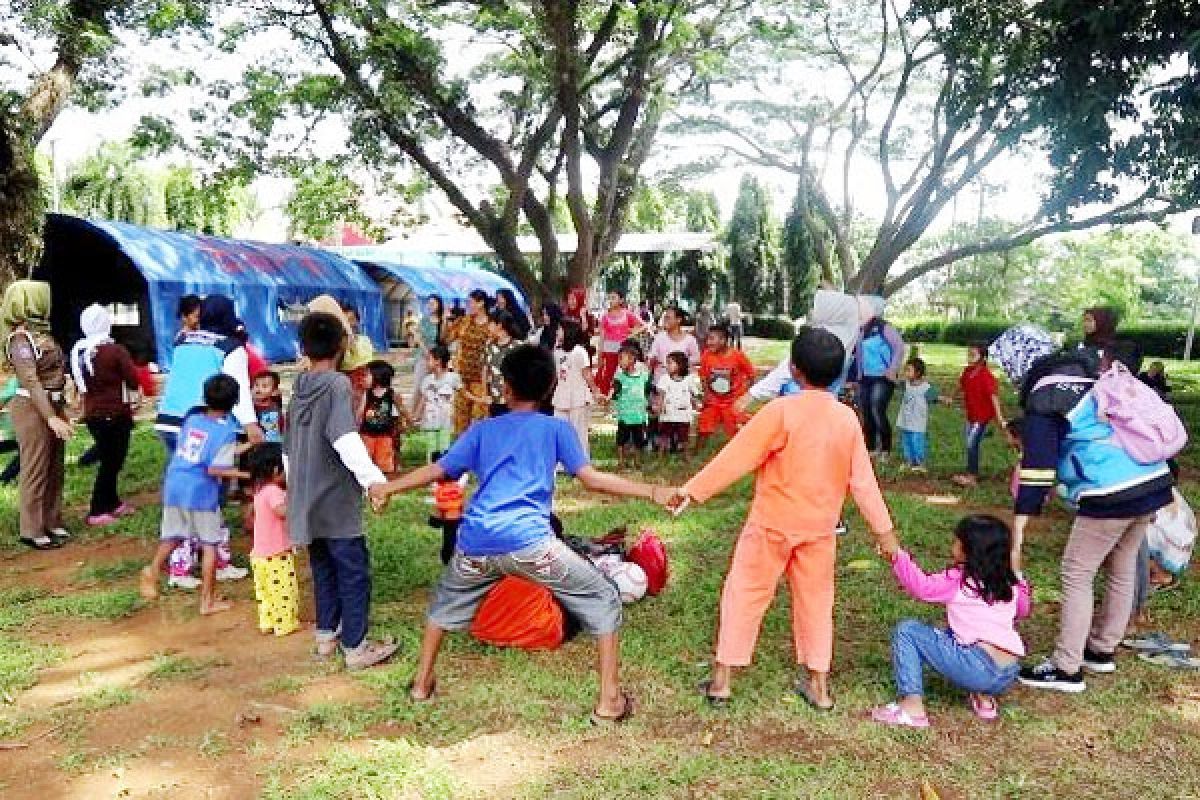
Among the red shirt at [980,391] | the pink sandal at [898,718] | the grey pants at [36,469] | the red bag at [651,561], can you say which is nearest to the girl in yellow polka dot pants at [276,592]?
the red bag at [651,561]

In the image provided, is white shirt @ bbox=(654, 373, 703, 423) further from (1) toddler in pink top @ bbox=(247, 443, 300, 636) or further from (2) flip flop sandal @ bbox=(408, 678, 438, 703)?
(2) flip flop sandal @ bbox=(408, 678, 438, 703)

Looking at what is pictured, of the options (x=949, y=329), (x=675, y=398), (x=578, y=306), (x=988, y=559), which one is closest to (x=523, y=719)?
(x=988, y=559)

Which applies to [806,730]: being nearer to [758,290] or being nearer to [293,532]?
[293,532]

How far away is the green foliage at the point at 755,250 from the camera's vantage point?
33.2m

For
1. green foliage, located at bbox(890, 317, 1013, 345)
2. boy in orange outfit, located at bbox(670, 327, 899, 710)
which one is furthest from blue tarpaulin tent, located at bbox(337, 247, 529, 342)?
boy in orange outfit, located at bbox(670, 327, 899, 710)

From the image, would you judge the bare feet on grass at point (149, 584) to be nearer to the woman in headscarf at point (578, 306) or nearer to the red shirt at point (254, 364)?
the red shirt at point (254, 364)

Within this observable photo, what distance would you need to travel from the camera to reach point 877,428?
8.97 metres

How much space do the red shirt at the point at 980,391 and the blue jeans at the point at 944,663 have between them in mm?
4652

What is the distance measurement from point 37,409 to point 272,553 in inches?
93.0

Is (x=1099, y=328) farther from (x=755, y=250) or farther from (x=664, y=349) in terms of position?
(x=755, y=250)

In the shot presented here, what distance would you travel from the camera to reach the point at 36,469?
598 cm

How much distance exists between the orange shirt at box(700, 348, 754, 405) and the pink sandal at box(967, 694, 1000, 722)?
5222 mm

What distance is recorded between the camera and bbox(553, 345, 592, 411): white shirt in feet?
25.7

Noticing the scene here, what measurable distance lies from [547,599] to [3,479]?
18.2ft
